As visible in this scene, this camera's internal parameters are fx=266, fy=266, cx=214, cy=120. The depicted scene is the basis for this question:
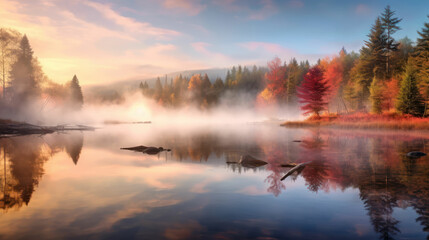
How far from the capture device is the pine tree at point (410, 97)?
4319 cm

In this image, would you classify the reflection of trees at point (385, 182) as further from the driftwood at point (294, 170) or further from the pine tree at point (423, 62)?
the pine tree at point (423, 62)

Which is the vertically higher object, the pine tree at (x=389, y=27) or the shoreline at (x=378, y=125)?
the pine tree at (x=389, y=27)

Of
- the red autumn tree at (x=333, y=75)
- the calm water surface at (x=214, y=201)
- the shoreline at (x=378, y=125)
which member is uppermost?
the red autumn tree at (x=333, y=75)

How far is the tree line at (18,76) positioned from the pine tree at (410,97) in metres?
69.7

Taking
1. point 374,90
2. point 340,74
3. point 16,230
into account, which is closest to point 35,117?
point 16,230

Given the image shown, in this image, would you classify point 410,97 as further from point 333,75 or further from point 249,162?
point 249,162

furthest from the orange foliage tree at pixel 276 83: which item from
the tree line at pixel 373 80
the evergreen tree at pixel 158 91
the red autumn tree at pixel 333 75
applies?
the evergreen tree at pixel 158 91

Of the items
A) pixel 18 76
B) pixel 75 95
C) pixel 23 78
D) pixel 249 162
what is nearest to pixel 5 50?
pixel 18 76

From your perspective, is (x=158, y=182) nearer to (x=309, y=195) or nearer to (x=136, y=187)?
(x=136, y=187)

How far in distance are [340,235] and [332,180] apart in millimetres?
5557

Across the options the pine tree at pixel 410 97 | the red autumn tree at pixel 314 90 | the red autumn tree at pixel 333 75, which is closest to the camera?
the pine tree at pixel 410 97

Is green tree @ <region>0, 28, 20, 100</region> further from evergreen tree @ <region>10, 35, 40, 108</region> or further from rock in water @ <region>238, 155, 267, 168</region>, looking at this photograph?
rock in water @ <region>238, 155, 267, 168</region>

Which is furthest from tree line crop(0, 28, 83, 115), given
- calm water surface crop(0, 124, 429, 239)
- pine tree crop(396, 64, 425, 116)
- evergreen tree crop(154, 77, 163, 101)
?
evergreen tree crop(154, 77, 163, 101)

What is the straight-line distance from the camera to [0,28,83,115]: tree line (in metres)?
50.2
